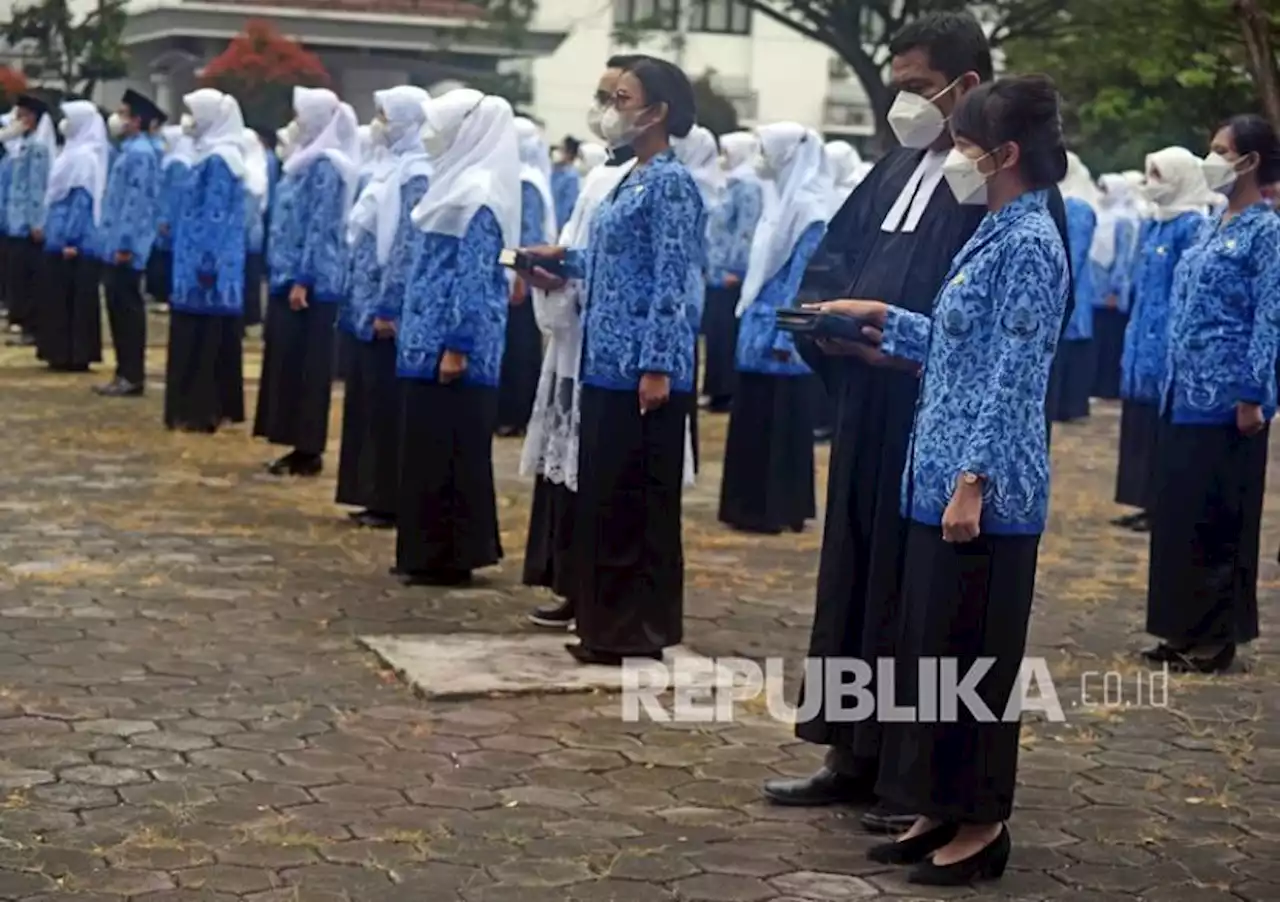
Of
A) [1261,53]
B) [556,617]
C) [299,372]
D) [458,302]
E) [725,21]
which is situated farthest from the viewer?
[725,21]

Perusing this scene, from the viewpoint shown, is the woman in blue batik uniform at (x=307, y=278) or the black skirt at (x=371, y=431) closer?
the black skirt at (x=371, y=431)

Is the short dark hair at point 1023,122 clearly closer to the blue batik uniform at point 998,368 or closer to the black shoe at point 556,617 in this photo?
the blue batik uniform at point 998,368

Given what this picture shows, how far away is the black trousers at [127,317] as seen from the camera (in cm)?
1456

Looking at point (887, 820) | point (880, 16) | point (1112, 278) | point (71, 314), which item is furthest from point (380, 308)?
point (880, 16)

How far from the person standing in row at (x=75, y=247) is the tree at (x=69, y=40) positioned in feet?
34.6

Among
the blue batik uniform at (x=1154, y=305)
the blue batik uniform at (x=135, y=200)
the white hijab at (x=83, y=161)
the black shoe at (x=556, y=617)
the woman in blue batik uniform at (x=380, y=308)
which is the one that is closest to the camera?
the black shoe at (x=556, y=617)

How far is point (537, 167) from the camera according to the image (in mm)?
14117

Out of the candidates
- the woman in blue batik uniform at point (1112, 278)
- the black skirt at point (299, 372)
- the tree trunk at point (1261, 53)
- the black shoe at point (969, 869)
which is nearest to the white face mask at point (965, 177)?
the tree trunk at point (1261, 53)

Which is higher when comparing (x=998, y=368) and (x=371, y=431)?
(x=998, y=368)

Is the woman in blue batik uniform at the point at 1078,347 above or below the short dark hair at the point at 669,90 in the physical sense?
below

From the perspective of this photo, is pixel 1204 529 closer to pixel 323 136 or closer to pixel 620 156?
pixel 620 156

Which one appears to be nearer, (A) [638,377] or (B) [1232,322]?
(A) [638,377]

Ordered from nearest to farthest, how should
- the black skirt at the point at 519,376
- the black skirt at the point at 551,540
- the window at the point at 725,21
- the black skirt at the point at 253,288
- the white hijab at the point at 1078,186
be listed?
the black skirt at the point at 551,540 → the black skirt at the point at 519,376 → the white hijab at the point at 1078,186 → the black skirt at the point at 253,288 → the window at the point at 725,21

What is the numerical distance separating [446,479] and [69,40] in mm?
19740
